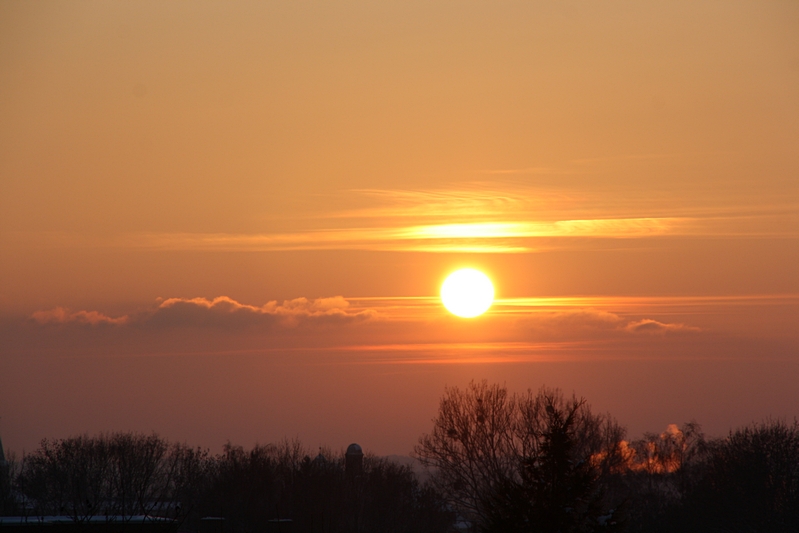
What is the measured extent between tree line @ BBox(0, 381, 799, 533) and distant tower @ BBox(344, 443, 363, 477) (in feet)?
2.08

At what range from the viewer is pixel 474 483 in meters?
55.1

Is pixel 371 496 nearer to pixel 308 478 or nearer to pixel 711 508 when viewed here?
pixel 308 478

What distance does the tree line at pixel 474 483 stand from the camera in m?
22.0

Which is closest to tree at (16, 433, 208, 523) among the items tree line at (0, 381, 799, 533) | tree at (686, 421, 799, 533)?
tree line at (0, 381, 799, 533)

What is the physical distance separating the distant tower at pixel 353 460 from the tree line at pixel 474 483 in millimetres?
633

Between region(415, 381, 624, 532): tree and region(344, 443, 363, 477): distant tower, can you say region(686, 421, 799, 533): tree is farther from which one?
region(344, 443, 363, 477): distant tower

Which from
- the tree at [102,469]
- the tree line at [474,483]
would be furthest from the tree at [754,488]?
the tree at [102,469]

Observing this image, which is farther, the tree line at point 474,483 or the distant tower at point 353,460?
the distant tower at point 353,460

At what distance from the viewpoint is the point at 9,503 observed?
70.2 metres

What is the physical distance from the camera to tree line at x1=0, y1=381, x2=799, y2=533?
2205 centimetres

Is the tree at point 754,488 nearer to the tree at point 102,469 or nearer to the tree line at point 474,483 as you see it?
the tree line at point 474,483

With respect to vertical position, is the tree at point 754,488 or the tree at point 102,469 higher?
the tree at point 102,469

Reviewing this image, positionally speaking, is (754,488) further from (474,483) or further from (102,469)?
(102,469)

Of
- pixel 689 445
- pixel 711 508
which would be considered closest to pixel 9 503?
pixel 711 508
